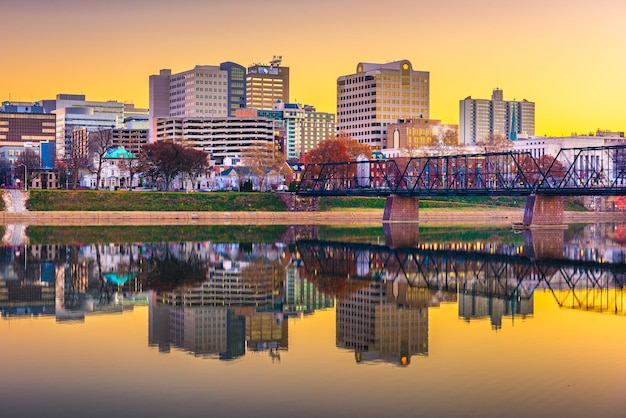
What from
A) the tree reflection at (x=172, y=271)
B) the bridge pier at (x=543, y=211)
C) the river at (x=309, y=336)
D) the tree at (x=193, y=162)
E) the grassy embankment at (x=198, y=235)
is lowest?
the river at (x=309, y=336)

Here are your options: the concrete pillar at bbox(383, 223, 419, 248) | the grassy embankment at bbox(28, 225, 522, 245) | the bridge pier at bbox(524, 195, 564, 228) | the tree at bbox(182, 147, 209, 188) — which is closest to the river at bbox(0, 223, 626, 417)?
the concrete pillar at bbox(383, 223, 419, 248)

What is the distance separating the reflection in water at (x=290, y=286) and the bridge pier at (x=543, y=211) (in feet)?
106

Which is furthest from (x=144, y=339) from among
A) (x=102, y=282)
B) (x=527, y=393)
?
(x=102, y=282)

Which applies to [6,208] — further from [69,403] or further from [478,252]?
[69,403]

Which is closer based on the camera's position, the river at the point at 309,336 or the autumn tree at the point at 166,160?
the river at the point at 309,336

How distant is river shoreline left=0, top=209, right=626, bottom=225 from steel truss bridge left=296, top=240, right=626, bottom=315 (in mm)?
55861

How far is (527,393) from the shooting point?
24094 mm

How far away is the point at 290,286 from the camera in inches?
1850

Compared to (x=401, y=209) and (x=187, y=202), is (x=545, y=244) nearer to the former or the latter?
(x=401, y=209)

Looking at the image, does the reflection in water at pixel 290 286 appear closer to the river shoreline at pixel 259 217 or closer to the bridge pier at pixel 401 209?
the river shoreline at pixel 259 217

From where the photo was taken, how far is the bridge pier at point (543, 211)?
10875 centimetres

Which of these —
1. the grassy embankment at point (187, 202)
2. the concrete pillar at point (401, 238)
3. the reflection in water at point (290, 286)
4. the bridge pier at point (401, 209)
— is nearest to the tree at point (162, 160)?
the grassy embankment at point (187, 202)

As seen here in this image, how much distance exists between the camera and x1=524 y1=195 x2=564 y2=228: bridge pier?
10875cm

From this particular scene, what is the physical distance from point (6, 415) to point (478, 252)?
5290 centimetres
